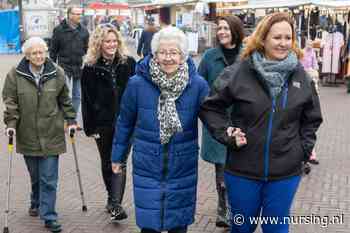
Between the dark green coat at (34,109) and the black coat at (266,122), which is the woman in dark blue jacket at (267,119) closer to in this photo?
the black coat at (266,122)

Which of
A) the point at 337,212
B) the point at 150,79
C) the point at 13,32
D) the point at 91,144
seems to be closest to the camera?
the point at 150,79

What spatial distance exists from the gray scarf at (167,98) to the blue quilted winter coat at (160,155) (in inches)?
1.3

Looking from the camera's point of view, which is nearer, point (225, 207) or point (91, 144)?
point (225, 207)

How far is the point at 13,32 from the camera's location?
30875 mm

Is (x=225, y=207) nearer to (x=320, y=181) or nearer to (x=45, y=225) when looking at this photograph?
(x=45, y=225)

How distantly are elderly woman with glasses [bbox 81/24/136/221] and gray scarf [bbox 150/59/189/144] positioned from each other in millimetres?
1563

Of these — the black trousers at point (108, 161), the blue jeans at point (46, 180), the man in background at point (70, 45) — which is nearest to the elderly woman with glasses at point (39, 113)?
the blue jeans at point (46, 180)

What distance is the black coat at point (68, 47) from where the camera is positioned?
31.9ft

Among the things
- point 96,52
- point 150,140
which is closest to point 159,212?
point 150,140

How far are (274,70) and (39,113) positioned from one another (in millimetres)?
2343

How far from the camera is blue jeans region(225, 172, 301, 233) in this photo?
351 centimetres

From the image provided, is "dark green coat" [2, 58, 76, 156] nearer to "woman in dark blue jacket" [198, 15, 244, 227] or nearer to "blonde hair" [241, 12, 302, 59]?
"woman in dark blue jacket" [198, 15, 244, 227]

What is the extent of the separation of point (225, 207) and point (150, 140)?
5.54ft

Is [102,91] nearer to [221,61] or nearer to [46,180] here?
[46,180]
